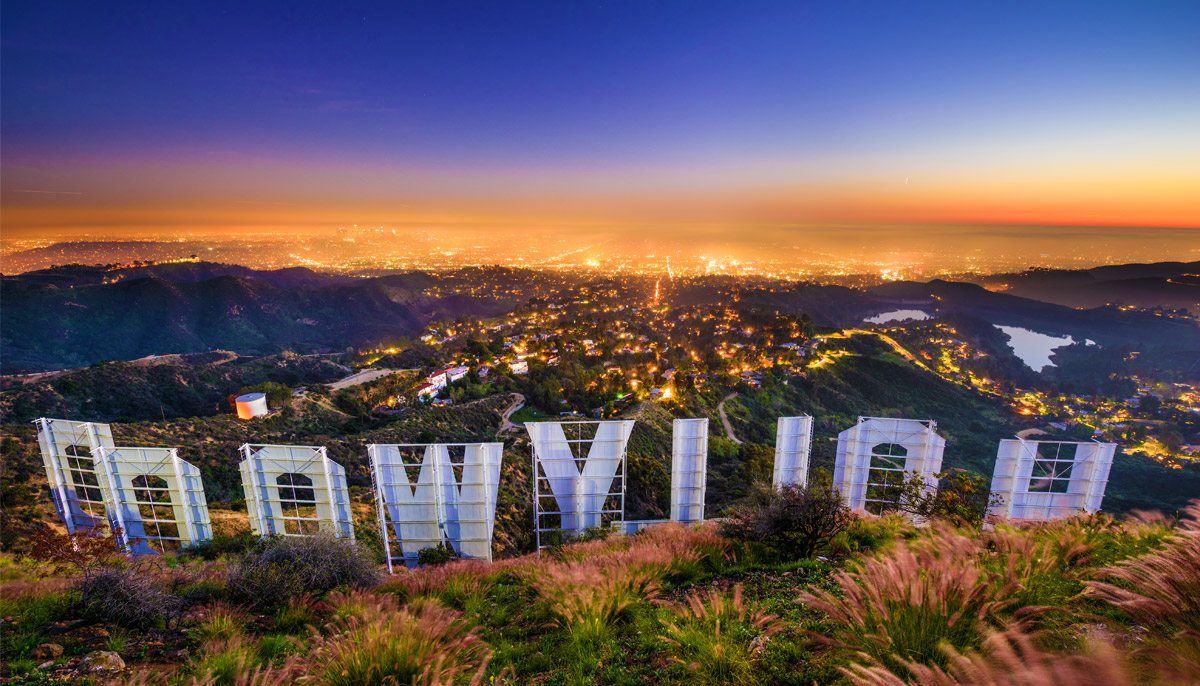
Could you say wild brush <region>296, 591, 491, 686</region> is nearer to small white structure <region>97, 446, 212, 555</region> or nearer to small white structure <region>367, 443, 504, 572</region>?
small white structure <region>367, 443, 504, 572</region>

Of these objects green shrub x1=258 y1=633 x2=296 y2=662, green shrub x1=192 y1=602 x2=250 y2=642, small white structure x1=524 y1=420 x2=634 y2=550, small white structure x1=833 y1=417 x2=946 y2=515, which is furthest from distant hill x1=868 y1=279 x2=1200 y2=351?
green shrub x1=192 y1=602 x2=250 y2=642

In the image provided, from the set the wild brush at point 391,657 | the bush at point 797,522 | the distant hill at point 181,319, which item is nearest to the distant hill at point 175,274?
the distant hill at point 181,319

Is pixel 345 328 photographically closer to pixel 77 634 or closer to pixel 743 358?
pixel 743 358

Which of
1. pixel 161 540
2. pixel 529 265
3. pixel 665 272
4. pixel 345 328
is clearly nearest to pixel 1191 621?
pixel 161 540

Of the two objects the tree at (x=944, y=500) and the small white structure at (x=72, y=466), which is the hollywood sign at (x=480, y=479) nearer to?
the small white structure at (x=72, y=466)

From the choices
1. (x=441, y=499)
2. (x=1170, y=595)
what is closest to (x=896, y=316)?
(x=441, y=499)

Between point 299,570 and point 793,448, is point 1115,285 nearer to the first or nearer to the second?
point 793,448
